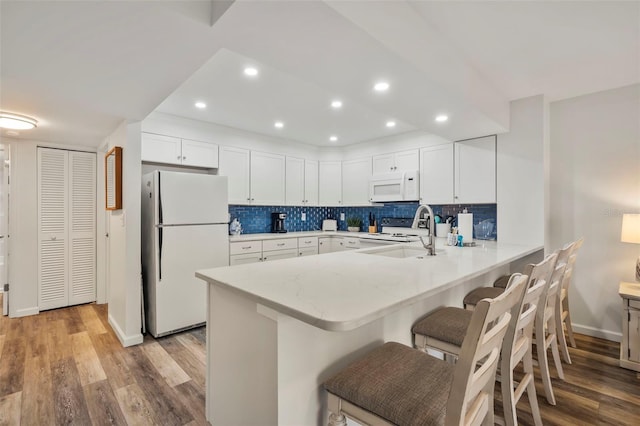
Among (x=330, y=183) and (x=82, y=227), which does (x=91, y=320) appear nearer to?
(x=82, y=227)

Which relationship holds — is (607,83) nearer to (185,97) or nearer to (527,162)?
(527,162)

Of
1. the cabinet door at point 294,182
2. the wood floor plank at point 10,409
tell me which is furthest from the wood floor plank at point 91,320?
the cabinet door at point 294,182

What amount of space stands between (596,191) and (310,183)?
3471 mm

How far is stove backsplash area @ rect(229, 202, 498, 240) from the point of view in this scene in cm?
376

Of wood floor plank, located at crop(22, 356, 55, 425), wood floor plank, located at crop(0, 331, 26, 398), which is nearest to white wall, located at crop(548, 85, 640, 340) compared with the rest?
wood floor plank, located at crop(22, 356, 55, 425)

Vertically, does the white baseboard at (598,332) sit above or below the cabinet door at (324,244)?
below

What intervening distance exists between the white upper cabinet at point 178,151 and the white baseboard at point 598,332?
172 inches

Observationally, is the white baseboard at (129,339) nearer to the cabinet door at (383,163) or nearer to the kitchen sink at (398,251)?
the kitchen sink at (398,251)

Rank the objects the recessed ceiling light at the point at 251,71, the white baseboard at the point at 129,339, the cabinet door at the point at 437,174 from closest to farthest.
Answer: the recessed ceiling light at the point at 251,71 → the white baseboard at the point at 129,339 → the cabinet door at the point at 437,174

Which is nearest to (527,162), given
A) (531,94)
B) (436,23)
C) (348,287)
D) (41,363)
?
(531,94)

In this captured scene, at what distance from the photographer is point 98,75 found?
186 centimetres

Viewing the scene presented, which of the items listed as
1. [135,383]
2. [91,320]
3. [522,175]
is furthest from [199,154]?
[522,175]

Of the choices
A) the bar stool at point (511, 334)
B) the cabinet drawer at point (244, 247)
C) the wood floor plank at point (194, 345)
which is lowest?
the wood floor plank at point (194, 345)

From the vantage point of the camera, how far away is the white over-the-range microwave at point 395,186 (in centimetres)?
409
